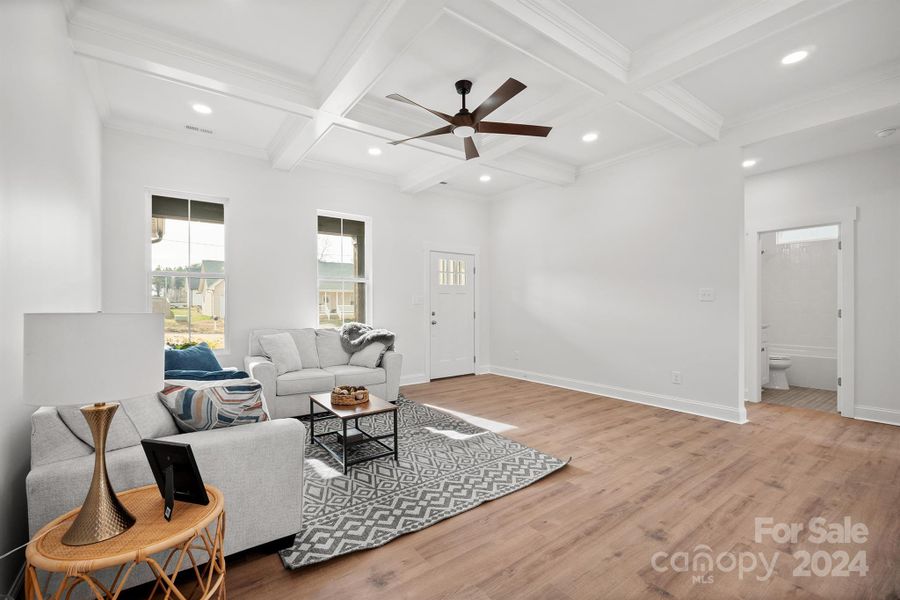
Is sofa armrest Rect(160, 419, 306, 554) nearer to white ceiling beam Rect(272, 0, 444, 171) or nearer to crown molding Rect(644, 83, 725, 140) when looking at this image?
white ceiling beam Rect(272, 0, 444, 171)

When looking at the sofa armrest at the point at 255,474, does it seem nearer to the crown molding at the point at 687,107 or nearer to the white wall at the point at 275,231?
the white wall at the point at 275,231

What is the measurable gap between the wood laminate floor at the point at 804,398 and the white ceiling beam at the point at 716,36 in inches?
160

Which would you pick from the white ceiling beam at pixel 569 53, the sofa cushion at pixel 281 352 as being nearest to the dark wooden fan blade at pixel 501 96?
the white ceiling beam at pixel 569 53

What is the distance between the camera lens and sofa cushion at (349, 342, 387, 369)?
461cm

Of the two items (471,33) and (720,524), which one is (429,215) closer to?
(471,33)

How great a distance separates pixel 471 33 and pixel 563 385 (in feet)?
14.3

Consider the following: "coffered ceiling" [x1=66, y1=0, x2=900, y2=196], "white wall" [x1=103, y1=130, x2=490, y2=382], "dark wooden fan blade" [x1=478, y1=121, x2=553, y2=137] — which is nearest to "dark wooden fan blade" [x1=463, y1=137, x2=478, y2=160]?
"dark wooden fan blade" [x1=478, y1=121, x2=553, y2=137]

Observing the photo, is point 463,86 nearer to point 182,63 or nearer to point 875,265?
point 182,63

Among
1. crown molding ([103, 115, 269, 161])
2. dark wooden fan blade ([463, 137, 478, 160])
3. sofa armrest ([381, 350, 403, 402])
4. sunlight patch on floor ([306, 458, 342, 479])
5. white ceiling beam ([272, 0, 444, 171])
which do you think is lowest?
sunlight patch on floor ([306, 458, 342, 479])

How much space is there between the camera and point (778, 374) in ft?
18.5

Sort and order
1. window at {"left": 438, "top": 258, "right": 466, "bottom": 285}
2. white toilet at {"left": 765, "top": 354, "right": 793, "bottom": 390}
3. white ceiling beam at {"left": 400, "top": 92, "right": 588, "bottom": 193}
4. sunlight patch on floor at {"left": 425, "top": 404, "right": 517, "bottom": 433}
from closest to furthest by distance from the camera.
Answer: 1. white ceiling beam at {"left": 400, "top": 92, "right": 588, "bottom": 193}
2. sunlight patch on floor at {"left": 425, "top": 404, "right": 517, "bottom": 433}
3. white toilet at {"left": 765, "top": 354, "right": 793, "bottom": 390}
4. window at {"left": 438, "top": 258, "right": 466, "bottom": 285}

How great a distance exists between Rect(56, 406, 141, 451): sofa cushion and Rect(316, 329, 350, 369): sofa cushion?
2.98 m

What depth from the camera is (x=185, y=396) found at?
1841 mm

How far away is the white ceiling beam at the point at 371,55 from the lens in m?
2.26
